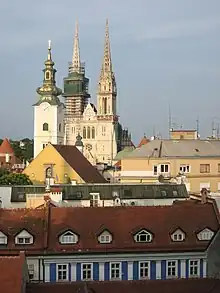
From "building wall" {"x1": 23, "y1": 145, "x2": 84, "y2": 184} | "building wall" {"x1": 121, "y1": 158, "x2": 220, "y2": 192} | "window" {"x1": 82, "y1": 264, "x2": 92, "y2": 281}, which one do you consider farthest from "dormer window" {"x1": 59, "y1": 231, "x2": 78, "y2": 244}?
"building wall" {"x1": 23, "y1": 145, "x2": 84, "y2": 184}

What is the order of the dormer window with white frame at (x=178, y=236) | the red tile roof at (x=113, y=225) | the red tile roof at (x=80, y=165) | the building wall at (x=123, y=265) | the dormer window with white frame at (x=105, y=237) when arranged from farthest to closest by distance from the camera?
the red tile roof at (x=80, y=165) < the dormer window with white frame at (x=178, y=236) < the dormer window with white frame at (x=105, y=237) < the red tile roof at (x=113, y=225) < the building wall at (x=123, y=265)

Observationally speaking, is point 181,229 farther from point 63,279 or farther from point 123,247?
point 63,279

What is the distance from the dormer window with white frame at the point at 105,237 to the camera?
33688 mm

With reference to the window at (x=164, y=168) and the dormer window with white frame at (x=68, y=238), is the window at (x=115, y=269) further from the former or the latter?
the window at (x=164, y=168)

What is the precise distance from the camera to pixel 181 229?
3462 cm

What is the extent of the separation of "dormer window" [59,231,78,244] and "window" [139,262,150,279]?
366cm

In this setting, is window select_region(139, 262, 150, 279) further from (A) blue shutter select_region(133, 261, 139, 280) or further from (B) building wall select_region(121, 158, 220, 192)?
(B) building wall select_region(121, 158, 220, 192)

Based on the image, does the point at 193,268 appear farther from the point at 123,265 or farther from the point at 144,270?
the point at 123,265

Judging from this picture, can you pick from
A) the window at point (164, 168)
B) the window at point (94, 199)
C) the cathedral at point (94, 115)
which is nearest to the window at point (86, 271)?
the window at point (94, 199)

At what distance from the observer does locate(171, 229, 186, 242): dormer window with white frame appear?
34375 millimetres

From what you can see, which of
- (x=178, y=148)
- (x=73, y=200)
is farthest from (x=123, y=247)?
(x=178, y=148)

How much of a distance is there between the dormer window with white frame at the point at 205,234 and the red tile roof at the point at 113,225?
0.73 feet

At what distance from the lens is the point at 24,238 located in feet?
110

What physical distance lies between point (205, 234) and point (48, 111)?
84823 millimetres
